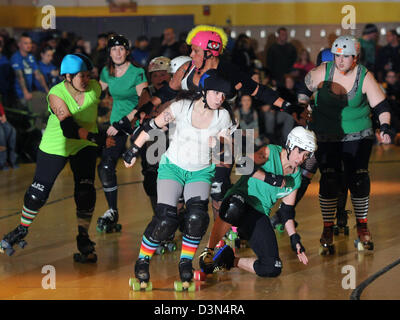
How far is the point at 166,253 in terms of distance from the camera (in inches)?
202

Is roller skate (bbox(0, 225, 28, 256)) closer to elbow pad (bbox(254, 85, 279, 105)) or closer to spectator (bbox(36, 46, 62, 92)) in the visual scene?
elbow pad (bbox(254, 85, 279, 105))

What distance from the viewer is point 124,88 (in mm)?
5898

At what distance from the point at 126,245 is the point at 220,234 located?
0.97m

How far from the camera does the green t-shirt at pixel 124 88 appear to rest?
588 centimetres

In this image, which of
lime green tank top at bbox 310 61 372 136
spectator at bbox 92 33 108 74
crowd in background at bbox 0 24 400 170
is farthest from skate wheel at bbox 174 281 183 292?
spectator at bbox 92 33 108 74

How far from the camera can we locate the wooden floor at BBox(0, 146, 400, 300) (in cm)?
426

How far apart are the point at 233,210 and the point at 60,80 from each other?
4.82m

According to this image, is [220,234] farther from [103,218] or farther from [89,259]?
[103,218]

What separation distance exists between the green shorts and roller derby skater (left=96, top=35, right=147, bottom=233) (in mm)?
1404

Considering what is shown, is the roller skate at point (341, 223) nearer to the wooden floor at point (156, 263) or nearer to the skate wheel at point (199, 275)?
the wooden floor at point (156, 263)

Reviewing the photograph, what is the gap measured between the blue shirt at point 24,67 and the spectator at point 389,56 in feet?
15.7

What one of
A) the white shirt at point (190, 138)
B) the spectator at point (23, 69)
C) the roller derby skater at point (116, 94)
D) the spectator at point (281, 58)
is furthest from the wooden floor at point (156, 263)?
the spectator at point (281, 58)

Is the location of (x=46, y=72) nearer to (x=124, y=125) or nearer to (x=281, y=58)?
(x=281, y=58)

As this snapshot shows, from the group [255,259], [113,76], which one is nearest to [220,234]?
[255,259]
